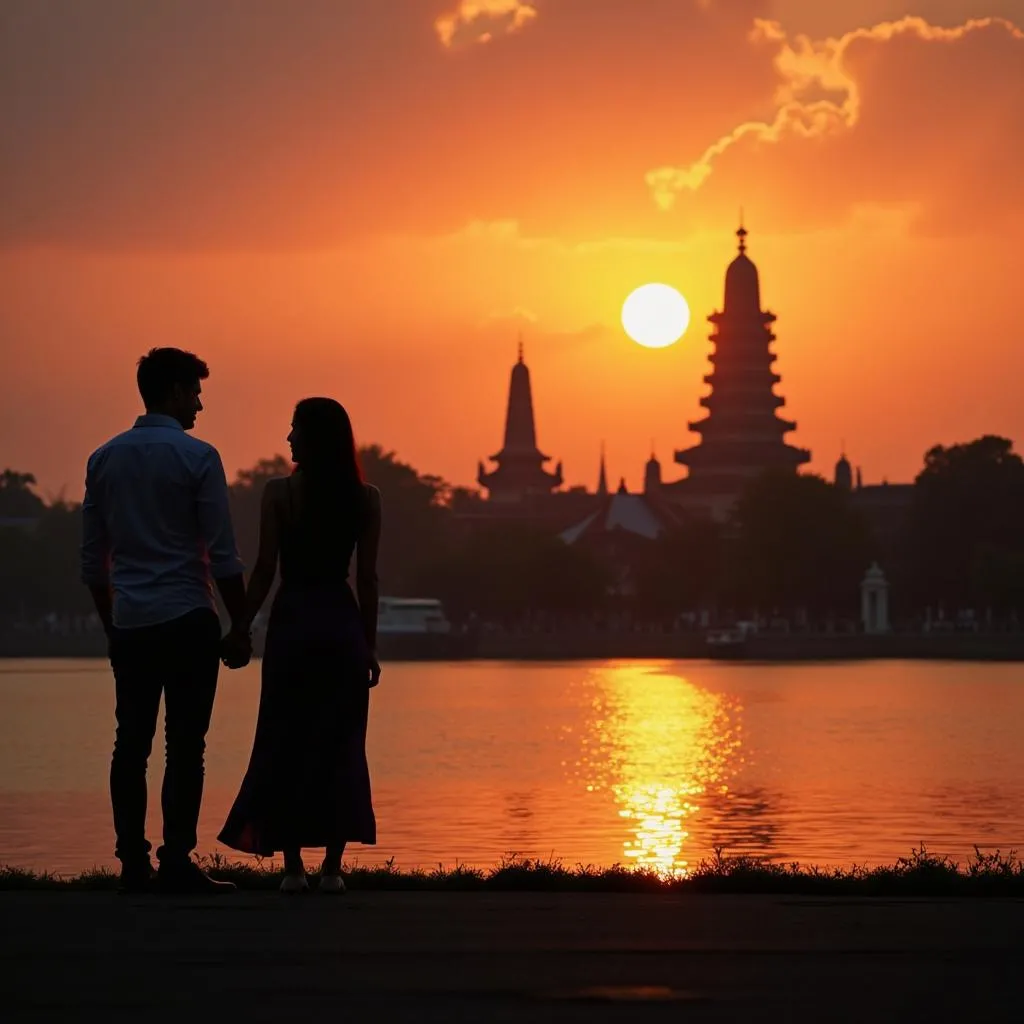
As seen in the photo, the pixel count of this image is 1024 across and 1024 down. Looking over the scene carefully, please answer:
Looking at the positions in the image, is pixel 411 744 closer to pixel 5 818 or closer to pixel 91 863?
pixel 5 818

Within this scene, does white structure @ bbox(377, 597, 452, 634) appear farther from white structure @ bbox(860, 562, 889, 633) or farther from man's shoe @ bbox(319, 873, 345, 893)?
man's shoe @ bbox(319, 873, 345, 893)

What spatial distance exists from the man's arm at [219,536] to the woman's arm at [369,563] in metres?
0.47

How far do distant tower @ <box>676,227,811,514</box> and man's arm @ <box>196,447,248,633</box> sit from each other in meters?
156

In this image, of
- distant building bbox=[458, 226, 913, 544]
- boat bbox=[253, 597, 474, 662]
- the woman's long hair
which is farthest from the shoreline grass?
distant building bbox=[458, 226, 913, 544]

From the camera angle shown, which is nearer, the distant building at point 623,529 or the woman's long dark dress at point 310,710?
the woman's long dark dress at point 310,710

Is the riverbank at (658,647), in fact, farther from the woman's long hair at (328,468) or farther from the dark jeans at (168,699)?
the dark jeans at (168,699)

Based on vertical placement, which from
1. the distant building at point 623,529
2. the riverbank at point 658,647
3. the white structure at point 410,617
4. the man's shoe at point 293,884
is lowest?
the man's shoe at point 293,884

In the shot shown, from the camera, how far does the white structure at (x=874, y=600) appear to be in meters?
130

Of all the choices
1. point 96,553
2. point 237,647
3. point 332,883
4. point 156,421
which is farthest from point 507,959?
point 156,421

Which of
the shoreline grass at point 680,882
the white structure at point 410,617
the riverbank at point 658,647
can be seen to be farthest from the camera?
the white structure at point 410,617

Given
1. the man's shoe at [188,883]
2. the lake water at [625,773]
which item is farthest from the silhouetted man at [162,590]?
the lake water at [625,773]

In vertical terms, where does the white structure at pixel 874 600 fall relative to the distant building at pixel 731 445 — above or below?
below

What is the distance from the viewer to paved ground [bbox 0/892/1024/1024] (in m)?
6.11

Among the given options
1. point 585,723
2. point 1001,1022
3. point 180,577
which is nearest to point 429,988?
point 1001,1022
